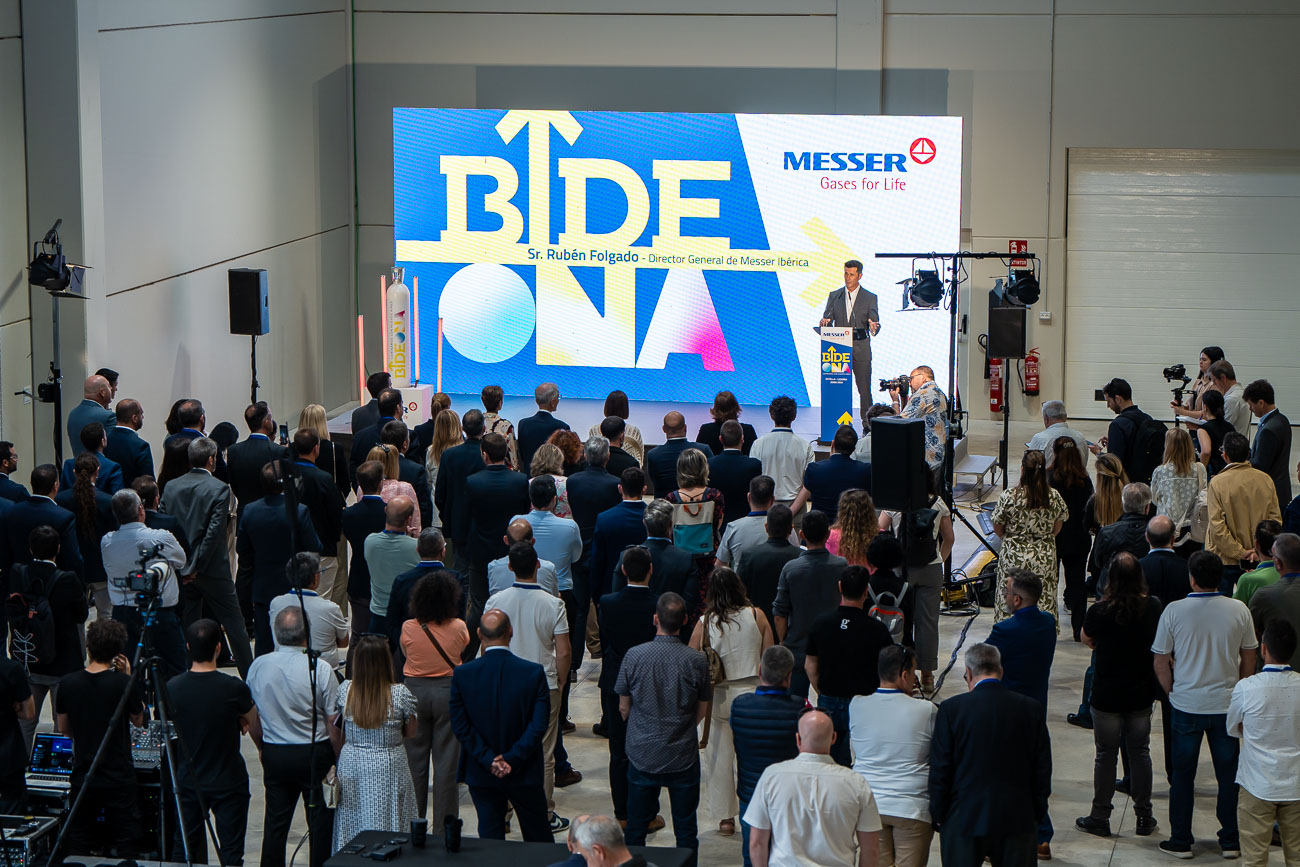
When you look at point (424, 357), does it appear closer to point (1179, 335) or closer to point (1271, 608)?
point (1179, 335)

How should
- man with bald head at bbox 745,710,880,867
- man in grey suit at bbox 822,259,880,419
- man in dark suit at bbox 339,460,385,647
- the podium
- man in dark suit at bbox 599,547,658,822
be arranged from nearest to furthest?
man with bald head at bbox 745,710,880,867, man in dark suit at bbox 599,547,658,822, man in dark suit at bbox 339,460,385,647, the podium, man in grey suit at bbox 822,259,880,419

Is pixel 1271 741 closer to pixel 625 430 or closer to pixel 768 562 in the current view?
pixel 768 562

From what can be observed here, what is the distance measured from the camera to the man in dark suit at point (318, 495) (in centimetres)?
870

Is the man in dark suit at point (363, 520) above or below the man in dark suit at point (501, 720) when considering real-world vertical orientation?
above

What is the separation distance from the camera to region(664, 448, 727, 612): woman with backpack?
8.14 metres

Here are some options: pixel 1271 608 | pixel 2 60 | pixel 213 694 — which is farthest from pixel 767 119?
pixel 213 694

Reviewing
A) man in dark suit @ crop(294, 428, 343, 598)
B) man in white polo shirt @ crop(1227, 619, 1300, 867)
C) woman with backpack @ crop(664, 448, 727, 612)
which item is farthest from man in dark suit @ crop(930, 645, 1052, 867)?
man in dark suit @ crop(294, 428, 343, 598)

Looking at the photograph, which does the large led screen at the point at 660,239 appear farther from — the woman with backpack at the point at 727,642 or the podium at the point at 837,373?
the woman with backpack at the point at 727,642

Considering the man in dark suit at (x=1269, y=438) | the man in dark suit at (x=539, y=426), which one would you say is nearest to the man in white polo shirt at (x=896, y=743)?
the man in dark suit at (x=539, y=426)

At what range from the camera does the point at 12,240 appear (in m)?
11.4

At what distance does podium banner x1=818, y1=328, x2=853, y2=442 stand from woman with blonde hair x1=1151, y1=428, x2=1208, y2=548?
4.91 m

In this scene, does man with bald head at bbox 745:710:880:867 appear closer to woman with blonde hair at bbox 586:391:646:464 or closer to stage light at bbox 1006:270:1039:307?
woman with blonde hair at bbox 586:391:646:464

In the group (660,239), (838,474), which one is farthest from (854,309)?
(838,474)

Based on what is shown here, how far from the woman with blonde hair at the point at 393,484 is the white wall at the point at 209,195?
158 inches
